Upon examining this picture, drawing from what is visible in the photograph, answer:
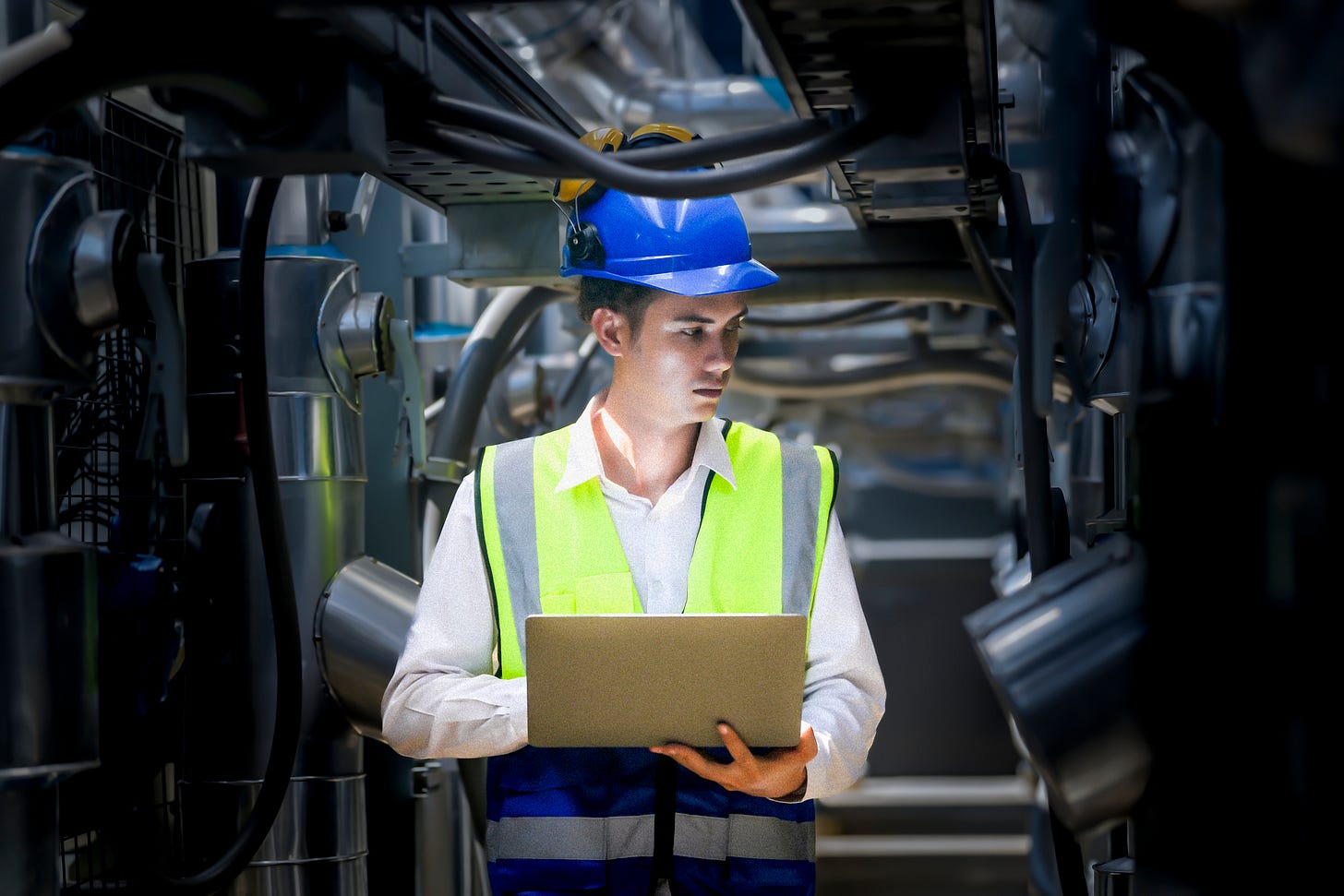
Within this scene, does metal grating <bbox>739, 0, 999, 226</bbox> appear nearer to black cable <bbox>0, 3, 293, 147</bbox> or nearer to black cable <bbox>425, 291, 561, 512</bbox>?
black cable <bbox>0, 3, 293, 147</bbox>

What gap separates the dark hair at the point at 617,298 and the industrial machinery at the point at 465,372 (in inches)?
6.7

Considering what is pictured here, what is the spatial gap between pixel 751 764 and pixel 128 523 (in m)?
1.24

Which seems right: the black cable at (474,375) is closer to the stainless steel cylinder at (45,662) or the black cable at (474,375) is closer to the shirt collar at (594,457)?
the shirt collar at (594,457)

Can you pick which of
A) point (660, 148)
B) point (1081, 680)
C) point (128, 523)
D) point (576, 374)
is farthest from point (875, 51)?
point (576, 374)

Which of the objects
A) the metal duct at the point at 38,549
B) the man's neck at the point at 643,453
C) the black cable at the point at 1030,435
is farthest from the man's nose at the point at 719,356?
the metal duct at the point at 38,549

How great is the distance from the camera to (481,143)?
1331 millimetres

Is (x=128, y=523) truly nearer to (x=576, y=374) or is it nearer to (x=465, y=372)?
(x=465, y=372)

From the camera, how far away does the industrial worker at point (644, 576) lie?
1.77 metres

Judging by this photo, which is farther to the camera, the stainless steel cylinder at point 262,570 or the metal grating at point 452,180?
the stainless steel cylinder at point 262,570

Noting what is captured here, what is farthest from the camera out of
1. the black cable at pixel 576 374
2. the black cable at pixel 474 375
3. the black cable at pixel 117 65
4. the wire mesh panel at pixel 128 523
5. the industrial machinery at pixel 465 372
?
the black cable at pixel 576 374

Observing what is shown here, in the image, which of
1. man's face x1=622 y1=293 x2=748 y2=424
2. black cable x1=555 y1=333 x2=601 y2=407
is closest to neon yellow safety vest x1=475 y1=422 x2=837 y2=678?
man's face x1=622 y1=293 x2=748 y2=424

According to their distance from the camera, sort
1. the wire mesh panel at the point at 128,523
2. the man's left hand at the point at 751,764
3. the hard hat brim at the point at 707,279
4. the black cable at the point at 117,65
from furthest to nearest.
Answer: the wire mesh panel at the point at 128,523 < the hard hat brim at the point at 707,279 < the man's left hand at the point at 751,764 < the black cable at the point at 117,65

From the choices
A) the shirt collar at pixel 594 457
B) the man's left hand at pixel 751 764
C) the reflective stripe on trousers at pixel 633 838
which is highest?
the shirt collar at pixel 594 457

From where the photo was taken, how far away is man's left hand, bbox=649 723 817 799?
1.62 m
